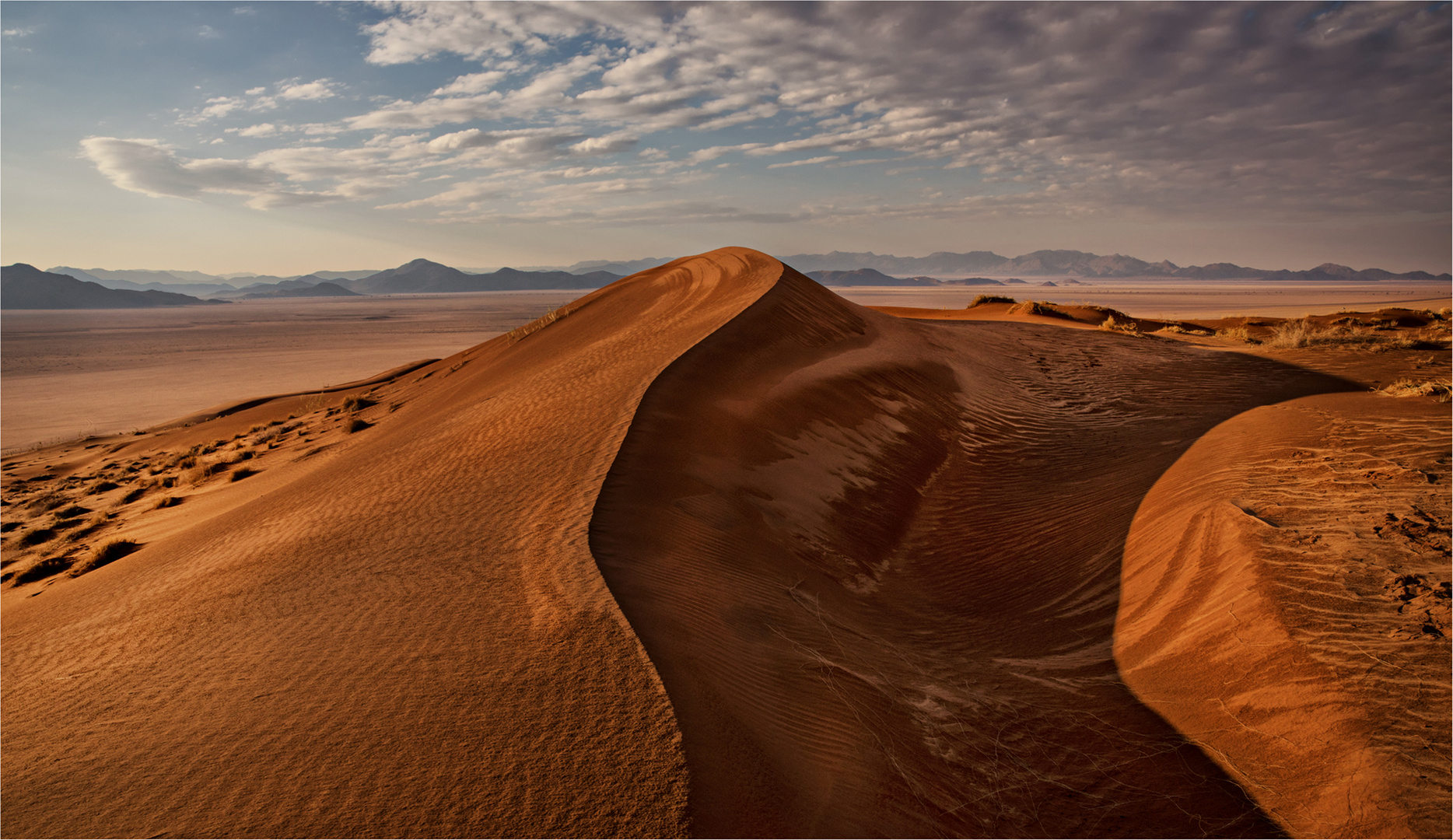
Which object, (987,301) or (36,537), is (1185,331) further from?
(36,537)

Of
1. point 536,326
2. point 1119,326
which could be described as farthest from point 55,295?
point 1119,326

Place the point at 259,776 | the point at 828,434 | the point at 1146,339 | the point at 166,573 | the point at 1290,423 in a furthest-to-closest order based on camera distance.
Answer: the point at 1146,339 < the point at 828,434 < the point at 1290,423 < the point at 166,573 < the point at 259,776

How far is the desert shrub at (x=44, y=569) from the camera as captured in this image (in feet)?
30.5

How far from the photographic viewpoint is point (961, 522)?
9.26 meters

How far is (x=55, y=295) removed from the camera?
557 ft

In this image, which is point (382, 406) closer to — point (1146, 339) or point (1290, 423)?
point (1290, 423)

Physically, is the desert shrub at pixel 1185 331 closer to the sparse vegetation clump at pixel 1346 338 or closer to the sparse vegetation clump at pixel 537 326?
the sparse vegetation clump at pixel 1346 338

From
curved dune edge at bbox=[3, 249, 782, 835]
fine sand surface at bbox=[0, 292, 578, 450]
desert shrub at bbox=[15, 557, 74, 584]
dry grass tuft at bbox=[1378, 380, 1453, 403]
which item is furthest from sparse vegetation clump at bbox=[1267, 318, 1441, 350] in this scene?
desert shrub at bbox=[15, 557, 74, 584]

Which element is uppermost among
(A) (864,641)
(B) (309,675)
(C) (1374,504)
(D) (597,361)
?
(D) (597,361)

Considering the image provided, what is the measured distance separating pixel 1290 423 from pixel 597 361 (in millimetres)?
10542

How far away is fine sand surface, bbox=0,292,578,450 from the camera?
28953 millimetres

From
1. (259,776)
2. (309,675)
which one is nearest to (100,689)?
(309,675)

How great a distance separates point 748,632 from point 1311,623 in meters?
4.05

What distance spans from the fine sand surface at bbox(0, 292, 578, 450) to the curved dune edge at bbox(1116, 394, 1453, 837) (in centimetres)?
2220
